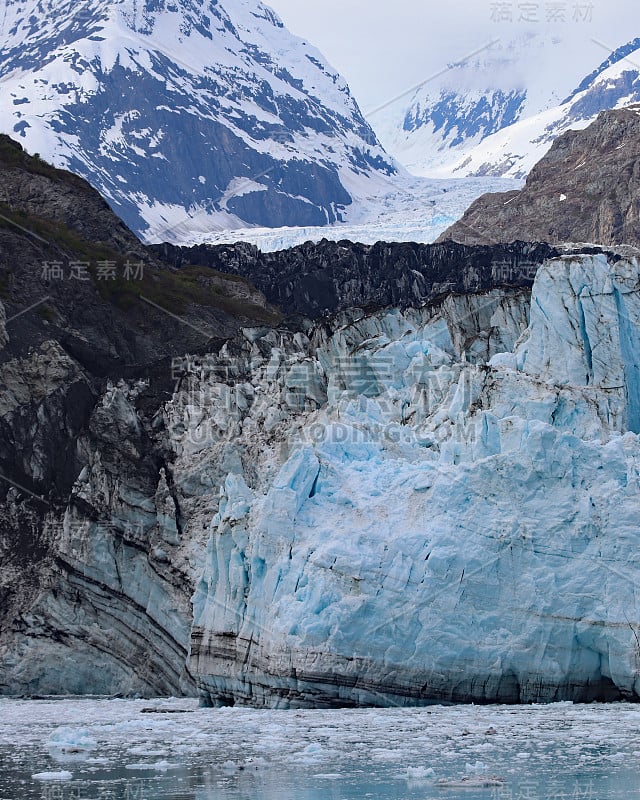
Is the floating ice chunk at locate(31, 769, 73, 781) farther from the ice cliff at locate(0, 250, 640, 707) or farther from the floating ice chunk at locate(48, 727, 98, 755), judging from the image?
the ice cliff at locate(0, 250, 640, 707)

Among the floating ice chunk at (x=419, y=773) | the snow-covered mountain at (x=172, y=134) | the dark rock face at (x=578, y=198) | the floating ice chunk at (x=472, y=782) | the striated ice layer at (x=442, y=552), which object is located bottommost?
the floating ice chunk at (x=472, y=782)

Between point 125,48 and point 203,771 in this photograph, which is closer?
point 203,771

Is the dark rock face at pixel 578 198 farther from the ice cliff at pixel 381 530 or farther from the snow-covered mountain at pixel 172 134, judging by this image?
the snow-covered mountain at pixel 172 134

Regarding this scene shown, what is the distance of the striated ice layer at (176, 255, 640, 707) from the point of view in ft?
94.0

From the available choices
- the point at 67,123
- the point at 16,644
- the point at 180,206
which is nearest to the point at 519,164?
the point at 180,206

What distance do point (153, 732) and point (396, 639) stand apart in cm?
511

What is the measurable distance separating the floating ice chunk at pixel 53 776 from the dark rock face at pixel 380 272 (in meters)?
43.4

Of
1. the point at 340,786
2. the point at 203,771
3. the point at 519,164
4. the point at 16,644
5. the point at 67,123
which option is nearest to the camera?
the point at 340,786

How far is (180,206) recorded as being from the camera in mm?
170125

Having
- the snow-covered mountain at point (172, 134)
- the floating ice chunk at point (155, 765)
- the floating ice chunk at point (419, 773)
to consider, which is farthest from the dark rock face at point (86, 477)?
the snow-covered mountain at point (172, 134)

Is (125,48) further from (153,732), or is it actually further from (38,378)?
(153,732)

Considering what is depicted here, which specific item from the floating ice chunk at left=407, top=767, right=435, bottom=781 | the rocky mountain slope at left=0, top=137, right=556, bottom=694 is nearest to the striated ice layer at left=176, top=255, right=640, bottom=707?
the rocky mountain slope at left=0, top=137, right=556, bottom=694

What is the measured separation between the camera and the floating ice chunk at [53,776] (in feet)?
72.2

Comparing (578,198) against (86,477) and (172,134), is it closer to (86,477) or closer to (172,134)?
(86,477)
